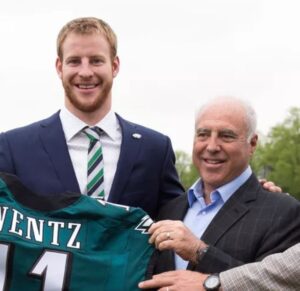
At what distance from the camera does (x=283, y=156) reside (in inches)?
1861

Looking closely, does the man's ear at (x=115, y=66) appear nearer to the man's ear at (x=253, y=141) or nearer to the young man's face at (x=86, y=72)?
the young man's face at (x=86, y=72)

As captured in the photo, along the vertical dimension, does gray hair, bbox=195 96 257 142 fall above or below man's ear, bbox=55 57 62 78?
below

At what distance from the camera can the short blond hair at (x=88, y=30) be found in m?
6.07

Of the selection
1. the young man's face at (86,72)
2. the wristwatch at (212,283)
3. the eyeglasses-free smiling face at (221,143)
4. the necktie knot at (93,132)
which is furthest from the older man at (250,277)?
the young man's face at (86,72)

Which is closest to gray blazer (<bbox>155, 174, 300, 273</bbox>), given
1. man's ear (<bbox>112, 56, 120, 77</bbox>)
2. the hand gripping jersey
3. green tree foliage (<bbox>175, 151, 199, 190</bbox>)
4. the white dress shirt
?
the hand gripping jersey

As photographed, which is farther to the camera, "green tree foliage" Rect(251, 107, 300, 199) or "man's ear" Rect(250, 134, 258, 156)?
"green tree foliage" Rect(251, 107, 300, 199)

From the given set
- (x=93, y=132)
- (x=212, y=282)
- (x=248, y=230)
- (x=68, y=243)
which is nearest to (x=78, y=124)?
(x=93, y=132)

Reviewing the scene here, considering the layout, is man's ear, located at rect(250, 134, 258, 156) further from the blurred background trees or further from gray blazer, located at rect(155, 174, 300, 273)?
the blurred background trees

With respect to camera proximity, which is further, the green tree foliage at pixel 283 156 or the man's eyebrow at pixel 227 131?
the green tree foliage at pixel 283 156

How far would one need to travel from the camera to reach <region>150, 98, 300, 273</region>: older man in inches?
207

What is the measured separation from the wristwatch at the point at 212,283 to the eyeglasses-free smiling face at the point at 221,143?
0.90 metres

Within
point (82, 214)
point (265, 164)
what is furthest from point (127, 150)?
point (265, 164)

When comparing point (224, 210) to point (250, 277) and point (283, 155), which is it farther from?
point (283, 155)

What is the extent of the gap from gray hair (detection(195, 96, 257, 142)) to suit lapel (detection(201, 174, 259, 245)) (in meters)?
0.37
